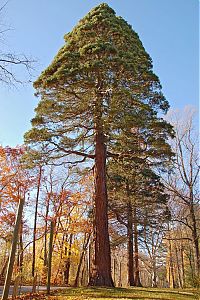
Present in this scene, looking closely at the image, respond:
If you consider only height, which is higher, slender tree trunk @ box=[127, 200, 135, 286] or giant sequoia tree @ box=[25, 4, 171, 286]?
giant sequoia tree @ box=[25, 4, 171, 286]

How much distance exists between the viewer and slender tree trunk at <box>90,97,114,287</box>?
969 cm

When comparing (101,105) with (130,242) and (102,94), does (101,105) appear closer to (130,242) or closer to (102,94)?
(102,94)

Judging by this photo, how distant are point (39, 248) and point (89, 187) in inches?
374

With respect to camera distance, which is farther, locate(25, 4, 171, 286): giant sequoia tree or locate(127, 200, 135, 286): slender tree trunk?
locate(127, 200, 135, 286): slender tree trunk

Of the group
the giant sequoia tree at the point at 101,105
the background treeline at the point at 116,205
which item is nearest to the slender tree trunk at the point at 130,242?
the background treeline at the point at 116,205

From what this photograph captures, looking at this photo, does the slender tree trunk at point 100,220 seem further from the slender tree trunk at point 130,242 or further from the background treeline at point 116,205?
the slender tree trunk at point 130,242

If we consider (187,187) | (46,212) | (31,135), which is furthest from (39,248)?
(31,135)

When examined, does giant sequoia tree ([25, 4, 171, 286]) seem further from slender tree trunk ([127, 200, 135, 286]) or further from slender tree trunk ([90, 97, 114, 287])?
slender tree trunk ([127, 200, 135, 286])

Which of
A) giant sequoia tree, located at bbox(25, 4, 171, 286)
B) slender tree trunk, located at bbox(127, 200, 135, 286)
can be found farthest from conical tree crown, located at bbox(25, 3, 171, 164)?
slender tree trunk, located at bbox(127, 200, 135, 286)

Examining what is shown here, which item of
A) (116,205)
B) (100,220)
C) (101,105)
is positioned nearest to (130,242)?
(116,205)

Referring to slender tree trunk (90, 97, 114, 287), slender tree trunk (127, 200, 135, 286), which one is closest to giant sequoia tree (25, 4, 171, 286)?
slender tree trunk (90, 97, 114, 287)

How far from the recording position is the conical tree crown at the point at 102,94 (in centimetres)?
991

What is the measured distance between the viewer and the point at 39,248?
26641 millimetres

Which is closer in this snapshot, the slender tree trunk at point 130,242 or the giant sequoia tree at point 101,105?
the giant sequoia tree at point 101,105
